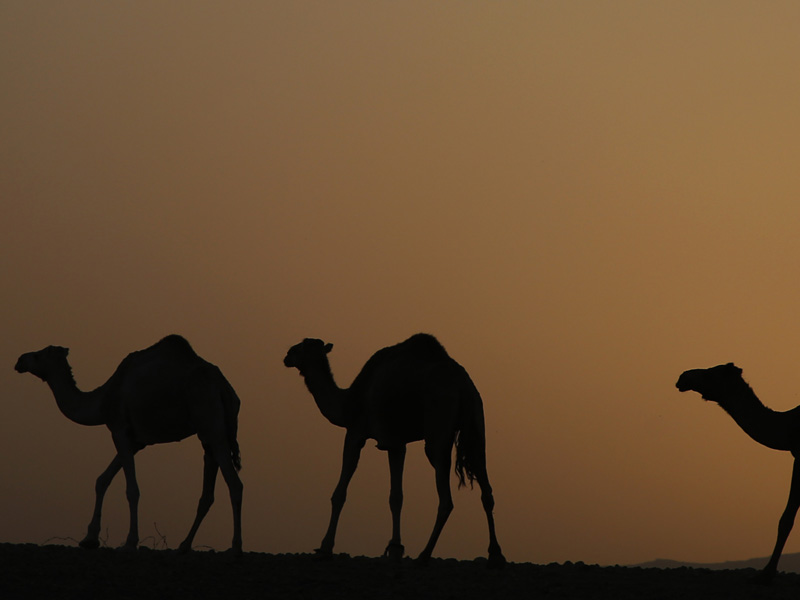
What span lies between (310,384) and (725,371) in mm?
6220

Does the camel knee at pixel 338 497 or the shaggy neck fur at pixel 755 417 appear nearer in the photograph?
the shaggy neck fur at pixel 755 417

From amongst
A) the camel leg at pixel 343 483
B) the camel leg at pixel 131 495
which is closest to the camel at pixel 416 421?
the camel leg at pixel 343 483

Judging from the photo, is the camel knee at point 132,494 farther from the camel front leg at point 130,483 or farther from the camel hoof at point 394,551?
the camel hoof at point 394,551

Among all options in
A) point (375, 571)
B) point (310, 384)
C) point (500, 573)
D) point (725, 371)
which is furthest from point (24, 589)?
point (725, 371)

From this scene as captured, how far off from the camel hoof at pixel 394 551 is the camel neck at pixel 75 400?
208 inches

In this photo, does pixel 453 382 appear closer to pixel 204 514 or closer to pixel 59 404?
pixel 204 514

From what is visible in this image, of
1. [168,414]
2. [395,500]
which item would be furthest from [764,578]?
[168,414]

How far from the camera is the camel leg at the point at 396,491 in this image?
66.9 feet

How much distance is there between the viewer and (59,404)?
77.9ft

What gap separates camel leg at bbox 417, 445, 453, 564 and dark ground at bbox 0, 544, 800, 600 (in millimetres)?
231

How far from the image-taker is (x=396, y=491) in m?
21.0

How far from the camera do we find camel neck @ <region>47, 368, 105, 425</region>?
23094 millimetres

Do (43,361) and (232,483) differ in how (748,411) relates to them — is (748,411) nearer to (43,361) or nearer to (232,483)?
(232,483)

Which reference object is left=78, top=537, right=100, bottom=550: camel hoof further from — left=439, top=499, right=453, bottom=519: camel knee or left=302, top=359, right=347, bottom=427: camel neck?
left=439, top=499, right=453, bottom=519: camel knee
